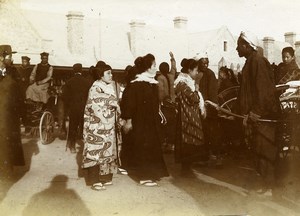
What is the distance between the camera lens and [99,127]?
21.6 feet

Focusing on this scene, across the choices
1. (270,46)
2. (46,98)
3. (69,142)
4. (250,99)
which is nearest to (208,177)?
(250,99)

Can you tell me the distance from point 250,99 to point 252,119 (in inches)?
11.2

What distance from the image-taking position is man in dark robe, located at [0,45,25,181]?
617 cm

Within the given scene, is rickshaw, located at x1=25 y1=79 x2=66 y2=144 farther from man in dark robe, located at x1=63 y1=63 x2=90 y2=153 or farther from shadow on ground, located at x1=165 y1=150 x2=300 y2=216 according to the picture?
shadow on ground, located at x1=165 y1=150 x2=300 y2=216

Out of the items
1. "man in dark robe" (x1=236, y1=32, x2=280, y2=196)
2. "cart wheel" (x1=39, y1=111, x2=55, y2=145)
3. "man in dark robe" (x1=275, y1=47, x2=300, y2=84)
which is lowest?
"cart wheel" (x1=39, y1=111, x2=55, y2=145)

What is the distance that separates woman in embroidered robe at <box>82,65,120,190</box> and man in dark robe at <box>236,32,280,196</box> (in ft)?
6.34

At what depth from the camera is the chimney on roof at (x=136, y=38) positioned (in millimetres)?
27125

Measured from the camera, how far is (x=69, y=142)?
1049cm

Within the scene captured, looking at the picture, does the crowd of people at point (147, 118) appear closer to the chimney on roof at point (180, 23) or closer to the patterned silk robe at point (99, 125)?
the patterned silk robe at point (99, 125)

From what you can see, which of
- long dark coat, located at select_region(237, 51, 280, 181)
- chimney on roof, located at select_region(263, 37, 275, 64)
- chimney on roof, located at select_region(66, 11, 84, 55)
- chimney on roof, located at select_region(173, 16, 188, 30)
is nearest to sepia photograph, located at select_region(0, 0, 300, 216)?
long dark coat, located at select_region(237, 51, 280, 181)

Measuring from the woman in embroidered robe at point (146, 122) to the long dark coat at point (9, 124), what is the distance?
1.58 m

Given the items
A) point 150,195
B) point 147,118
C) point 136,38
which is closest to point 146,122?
point 147,118

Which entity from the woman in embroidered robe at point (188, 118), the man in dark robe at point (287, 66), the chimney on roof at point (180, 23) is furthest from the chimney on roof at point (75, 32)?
the woman in embroidered robe at point (188, 118)

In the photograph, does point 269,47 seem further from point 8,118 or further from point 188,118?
point 8,118
